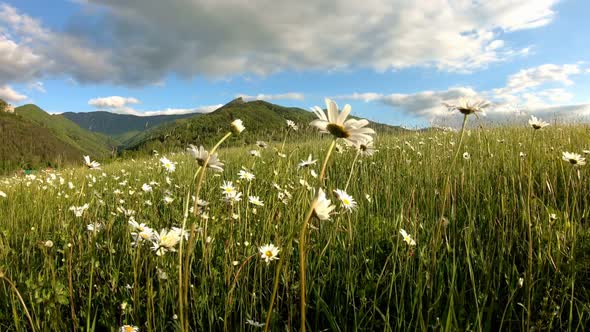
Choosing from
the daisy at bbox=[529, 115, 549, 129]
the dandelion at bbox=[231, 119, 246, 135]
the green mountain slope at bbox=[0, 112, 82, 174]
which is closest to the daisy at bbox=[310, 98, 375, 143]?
the dandelion at bbox=[231, 119, 246, 135]

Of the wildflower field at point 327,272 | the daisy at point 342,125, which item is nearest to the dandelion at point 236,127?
the wildflower field at point 327,272

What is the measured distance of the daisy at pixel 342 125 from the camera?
2.89 feet

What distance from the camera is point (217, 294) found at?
5.55 ft

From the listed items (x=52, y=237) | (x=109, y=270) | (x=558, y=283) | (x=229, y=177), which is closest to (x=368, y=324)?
(x=558, y=283)

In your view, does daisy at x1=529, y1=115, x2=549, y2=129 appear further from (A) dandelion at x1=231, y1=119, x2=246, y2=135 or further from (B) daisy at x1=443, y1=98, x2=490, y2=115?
(A) dandelion at x1=231, y1=119, x2=246, y2=135

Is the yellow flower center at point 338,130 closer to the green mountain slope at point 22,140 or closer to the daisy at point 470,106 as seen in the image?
the daisy at point 470,106

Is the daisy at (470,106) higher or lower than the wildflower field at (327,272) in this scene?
higher

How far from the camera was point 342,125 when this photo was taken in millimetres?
902

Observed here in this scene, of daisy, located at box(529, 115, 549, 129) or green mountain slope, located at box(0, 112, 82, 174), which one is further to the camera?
green mountain slope, located at box(0, 112, 82, 174)

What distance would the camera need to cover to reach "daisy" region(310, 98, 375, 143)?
0.88 metres

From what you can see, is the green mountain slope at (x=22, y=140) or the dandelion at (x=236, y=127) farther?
the green mountain slope at (x=22, y=140)

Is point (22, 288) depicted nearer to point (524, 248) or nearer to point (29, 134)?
point (524, 248)

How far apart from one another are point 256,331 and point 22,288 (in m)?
1.43

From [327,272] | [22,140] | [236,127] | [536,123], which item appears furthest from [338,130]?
[22,140]
